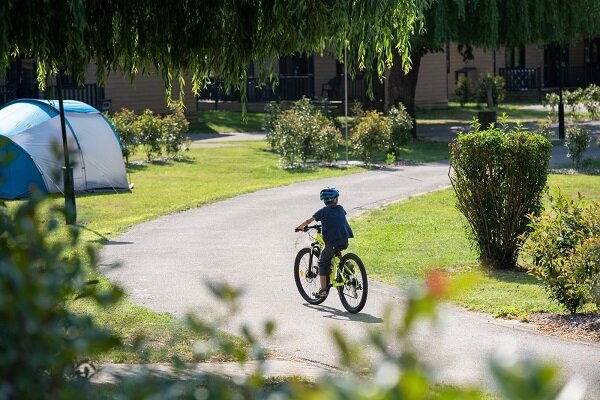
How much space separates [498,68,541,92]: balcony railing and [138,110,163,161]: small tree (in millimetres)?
31327

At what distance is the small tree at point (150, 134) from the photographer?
28322 millimetres

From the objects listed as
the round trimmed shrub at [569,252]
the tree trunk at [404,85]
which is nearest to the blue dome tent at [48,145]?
the round trimmed shrub at [569,252]

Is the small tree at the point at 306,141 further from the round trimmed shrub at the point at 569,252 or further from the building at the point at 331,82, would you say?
the round trimmed shrub at the point at 569,252

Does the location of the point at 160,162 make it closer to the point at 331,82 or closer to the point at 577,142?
the point at 577,142

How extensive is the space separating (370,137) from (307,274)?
15.3 metres

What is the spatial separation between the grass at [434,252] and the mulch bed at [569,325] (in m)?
0.24

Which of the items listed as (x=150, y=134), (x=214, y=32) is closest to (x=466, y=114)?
Result: (x=150, y=134)

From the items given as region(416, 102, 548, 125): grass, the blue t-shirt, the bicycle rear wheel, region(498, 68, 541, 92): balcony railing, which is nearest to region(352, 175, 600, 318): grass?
the blue t-shirt

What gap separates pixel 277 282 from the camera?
13.0 meters

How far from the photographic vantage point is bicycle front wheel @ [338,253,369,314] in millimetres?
11109

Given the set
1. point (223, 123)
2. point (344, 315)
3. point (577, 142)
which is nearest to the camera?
point (344, 315)

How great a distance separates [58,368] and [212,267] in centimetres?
1118

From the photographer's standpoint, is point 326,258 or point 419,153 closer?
point 326,258

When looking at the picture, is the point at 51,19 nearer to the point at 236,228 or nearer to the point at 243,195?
the point at 236,228
